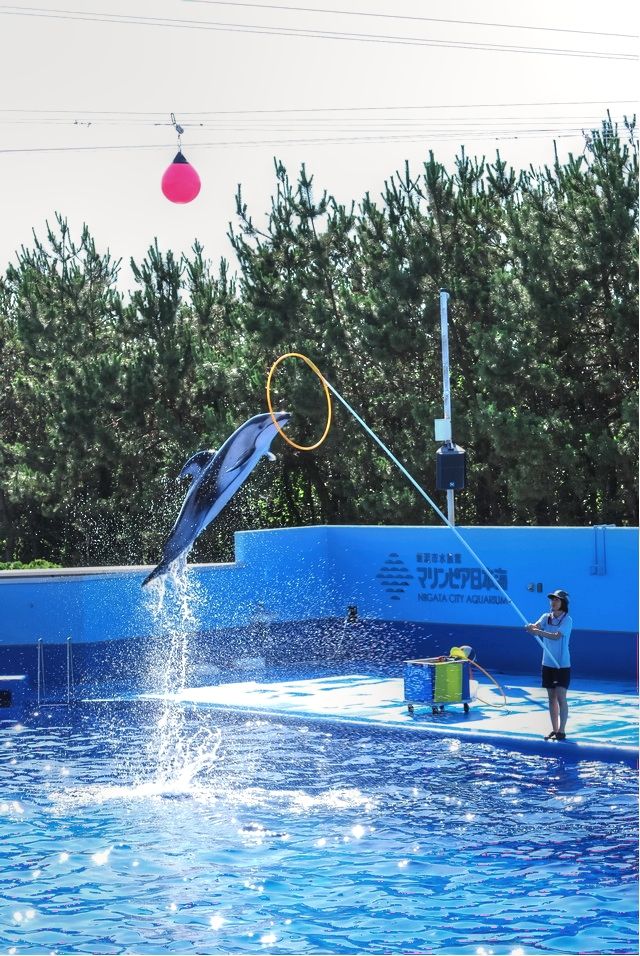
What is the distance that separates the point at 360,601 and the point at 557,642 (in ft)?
21.2

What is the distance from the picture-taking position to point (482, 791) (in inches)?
452

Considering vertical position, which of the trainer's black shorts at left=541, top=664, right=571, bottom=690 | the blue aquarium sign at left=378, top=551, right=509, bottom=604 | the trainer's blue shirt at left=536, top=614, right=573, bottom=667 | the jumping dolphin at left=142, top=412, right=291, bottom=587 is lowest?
the trainer's black shorts at left=541, top=664, right=571, bottom=690

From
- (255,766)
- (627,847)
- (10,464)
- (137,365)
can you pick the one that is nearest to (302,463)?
(137,365)

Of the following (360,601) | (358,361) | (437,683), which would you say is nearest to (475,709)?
(437,683)

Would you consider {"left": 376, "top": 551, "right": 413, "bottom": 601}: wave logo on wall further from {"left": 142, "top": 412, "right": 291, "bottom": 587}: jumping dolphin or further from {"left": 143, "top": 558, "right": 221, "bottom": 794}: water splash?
{"left": 142, "top": 412, "right": 291, "bottom": 587}: jumping dolphin

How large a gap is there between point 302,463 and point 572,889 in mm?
20549

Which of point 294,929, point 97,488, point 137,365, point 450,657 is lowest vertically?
point 294,929

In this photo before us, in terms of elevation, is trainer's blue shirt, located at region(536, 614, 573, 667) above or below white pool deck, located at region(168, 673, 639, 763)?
above

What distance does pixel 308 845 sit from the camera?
→ 9.85m

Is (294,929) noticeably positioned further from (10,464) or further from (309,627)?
(10,464)

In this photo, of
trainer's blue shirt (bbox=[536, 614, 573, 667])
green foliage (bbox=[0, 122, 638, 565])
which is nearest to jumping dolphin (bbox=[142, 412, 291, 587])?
trainer's blue shirt (bbox=[536, 614, 573, 667])

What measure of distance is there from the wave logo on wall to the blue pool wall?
0.02 metres

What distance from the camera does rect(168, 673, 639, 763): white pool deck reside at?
12945mm

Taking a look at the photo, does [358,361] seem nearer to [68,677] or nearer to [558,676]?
[68,677]
